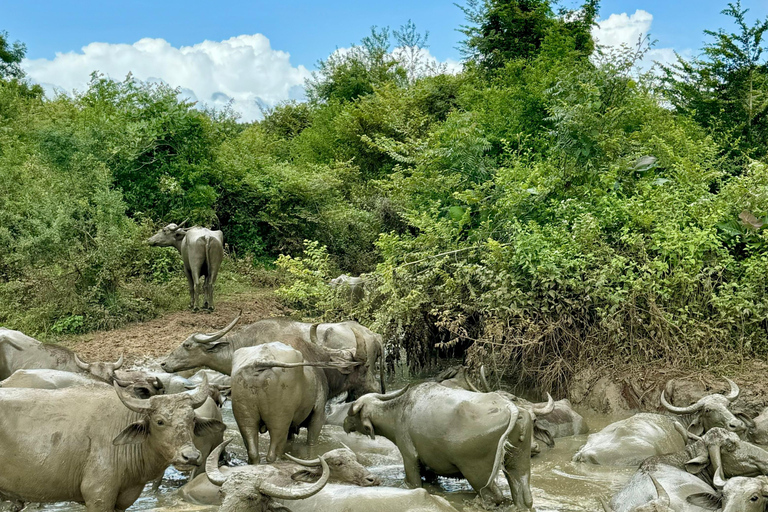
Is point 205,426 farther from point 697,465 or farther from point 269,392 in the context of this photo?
point 697,465

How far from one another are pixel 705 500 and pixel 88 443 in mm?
4334

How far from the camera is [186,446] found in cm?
516

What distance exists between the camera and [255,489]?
15.9 ft

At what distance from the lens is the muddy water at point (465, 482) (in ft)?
21.2

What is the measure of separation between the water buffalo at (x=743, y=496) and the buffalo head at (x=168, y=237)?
39.0 ft

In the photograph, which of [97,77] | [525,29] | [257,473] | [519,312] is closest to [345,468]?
[257,473]

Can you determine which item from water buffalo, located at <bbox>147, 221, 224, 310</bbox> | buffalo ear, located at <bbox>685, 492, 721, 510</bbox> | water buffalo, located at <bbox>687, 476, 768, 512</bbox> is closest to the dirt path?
water buffalo, located at <bbox>147, 221, 224, 310</bbox>

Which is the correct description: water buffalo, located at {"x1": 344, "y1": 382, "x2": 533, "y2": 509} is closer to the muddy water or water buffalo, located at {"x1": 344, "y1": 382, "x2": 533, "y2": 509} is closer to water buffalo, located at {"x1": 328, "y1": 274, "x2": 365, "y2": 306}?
the muddy water

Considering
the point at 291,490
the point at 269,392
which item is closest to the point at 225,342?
the point at 269,392

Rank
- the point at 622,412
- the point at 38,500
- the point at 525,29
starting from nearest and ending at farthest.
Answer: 1. the point at 38,500
2. the point at 622,412
3. the point at 525,29

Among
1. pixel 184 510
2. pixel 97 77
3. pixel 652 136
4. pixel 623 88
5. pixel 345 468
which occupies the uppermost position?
pixel 97 77

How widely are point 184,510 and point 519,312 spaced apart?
474 cm

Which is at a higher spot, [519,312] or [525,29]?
[525,29]

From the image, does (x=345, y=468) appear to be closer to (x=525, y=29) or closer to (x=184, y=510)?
(x=184, y=510)
